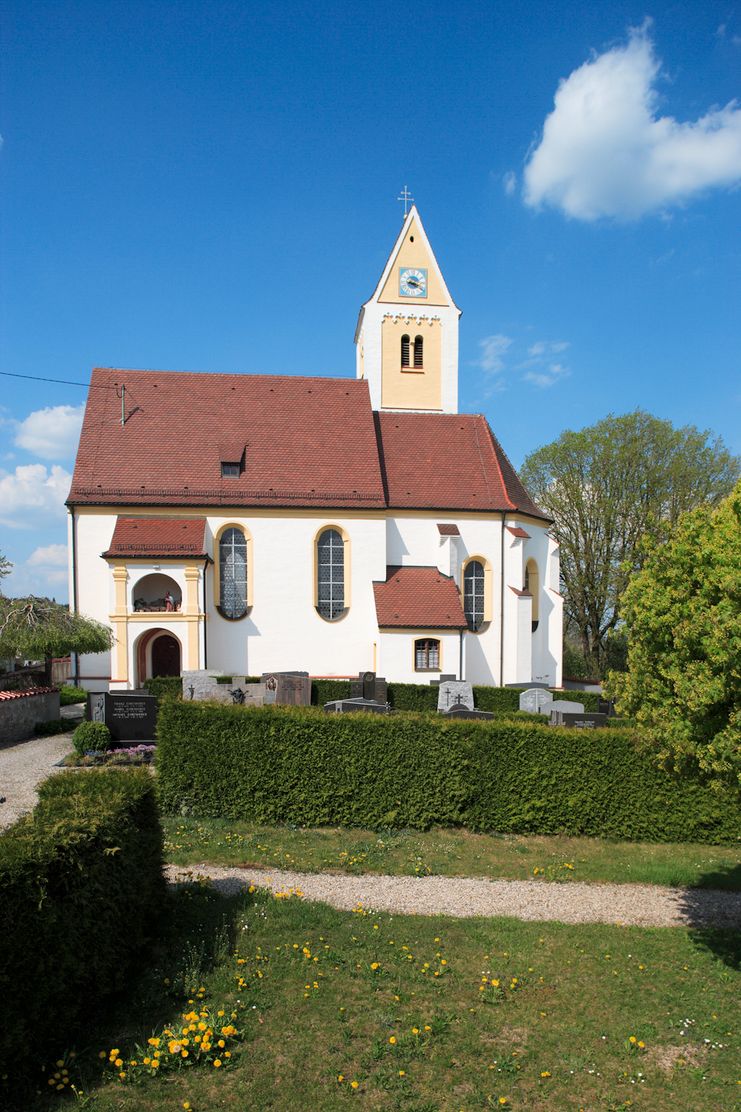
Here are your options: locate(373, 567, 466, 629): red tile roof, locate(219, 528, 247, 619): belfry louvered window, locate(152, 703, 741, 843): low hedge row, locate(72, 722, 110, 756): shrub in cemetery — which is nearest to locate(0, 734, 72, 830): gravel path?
locate(72, 722, 110, 756): shrub in cemetery

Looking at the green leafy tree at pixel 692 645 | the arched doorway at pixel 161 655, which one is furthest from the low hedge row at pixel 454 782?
the arched doorway at pixel 161 655

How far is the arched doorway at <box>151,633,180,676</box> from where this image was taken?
26.9 m

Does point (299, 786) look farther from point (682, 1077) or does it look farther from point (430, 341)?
point (430, 341)

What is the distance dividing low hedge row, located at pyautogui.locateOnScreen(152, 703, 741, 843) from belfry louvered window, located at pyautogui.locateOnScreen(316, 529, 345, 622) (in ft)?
48.1

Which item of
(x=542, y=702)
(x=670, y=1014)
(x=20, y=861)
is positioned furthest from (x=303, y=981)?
(x=542, y=702)

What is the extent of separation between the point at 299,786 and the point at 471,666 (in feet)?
54.5

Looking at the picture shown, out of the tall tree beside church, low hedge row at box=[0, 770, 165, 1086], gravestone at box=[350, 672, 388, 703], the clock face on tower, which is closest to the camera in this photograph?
low hedge row at box=[0, 770, 165, 1086]

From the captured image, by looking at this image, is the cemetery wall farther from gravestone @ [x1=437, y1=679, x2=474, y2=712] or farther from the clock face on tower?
the clock face on tower

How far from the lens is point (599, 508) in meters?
39.1

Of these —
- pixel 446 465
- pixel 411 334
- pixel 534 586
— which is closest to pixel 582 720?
pixel 534 586

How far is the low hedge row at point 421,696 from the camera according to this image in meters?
22.3

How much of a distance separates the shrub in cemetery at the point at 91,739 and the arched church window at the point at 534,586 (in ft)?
65.1

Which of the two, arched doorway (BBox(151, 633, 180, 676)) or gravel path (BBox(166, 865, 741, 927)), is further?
arched doorway (BBox(151, 633, 180, 676))

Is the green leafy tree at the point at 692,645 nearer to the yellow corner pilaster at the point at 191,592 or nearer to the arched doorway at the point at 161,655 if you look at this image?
the yellow corner pilaster at the point at 191,592
